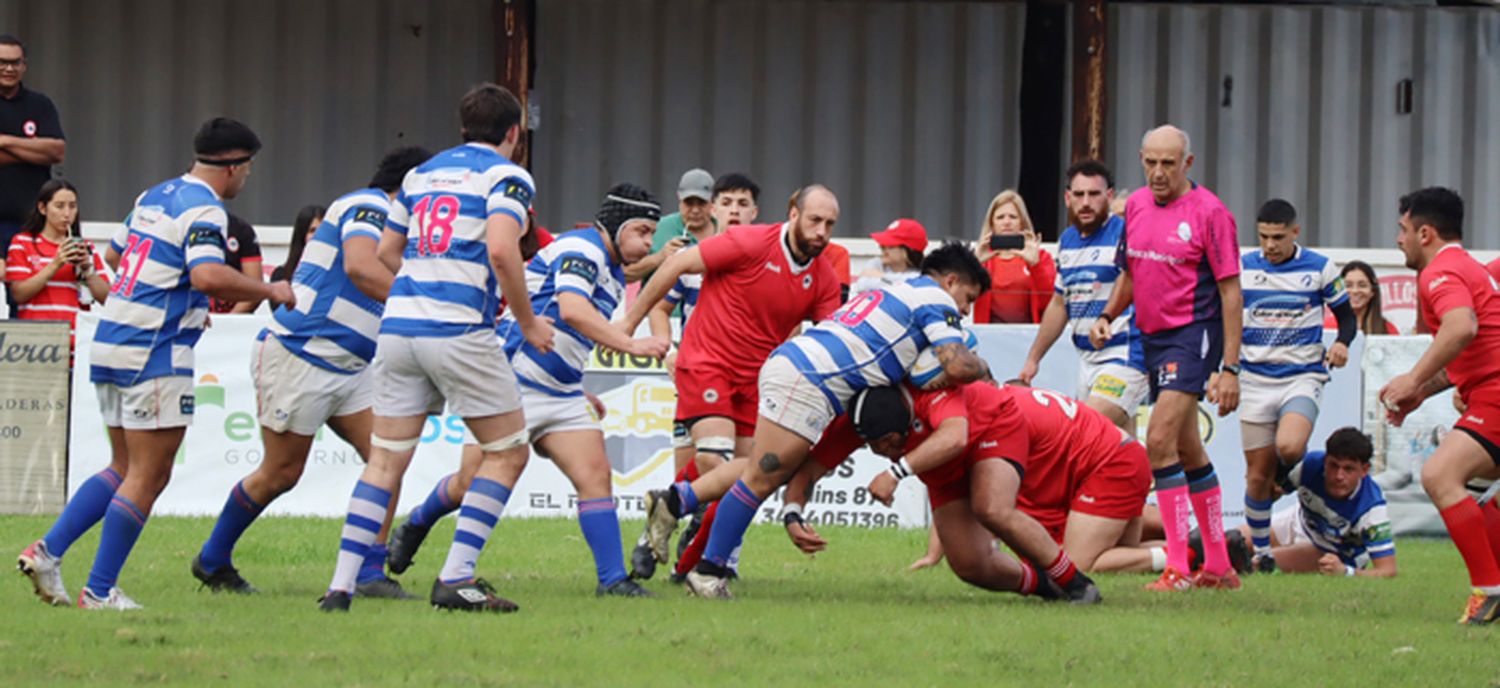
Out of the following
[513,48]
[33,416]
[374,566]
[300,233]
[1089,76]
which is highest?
[513,48]

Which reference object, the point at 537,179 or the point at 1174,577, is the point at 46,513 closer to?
the point at 1174,577

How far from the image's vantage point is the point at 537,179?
20641 mm

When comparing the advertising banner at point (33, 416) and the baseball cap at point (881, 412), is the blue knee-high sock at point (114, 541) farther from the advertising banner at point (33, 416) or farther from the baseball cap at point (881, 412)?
the advertising banner at point (33, 416)

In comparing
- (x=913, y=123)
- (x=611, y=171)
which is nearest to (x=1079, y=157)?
(x=913, y=123)

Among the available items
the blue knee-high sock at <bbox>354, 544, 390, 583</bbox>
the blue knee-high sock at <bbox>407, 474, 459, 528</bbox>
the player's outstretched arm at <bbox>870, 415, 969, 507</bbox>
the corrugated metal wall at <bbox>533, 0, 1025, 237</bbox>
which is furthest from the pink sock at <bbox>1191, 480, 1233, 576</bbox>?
the corrugated metal wall at <bbox>533, 0, 1025, 237</bbox>

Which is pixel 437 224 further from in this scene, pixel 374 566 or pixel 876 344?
pixel 876 344

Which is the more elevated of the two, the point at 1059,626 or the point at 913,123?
the point at 913,123

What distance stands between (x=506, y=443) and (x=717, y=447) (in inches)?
75.8

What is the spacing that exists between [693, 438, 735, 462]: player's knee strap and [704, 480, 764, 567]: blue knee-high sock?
894 mm

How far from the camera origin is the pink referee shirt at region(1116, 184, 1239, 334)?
9.29 metres

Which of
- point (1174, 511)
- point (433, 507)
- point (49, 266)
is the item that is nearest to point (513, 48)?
point (49, 266)

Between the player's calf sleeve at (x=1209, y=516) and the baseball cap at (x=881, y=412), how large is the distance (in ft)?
7.04

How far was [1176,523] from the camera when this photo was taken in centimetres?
952

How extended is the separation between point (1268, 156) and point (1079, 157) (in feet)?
12.2
